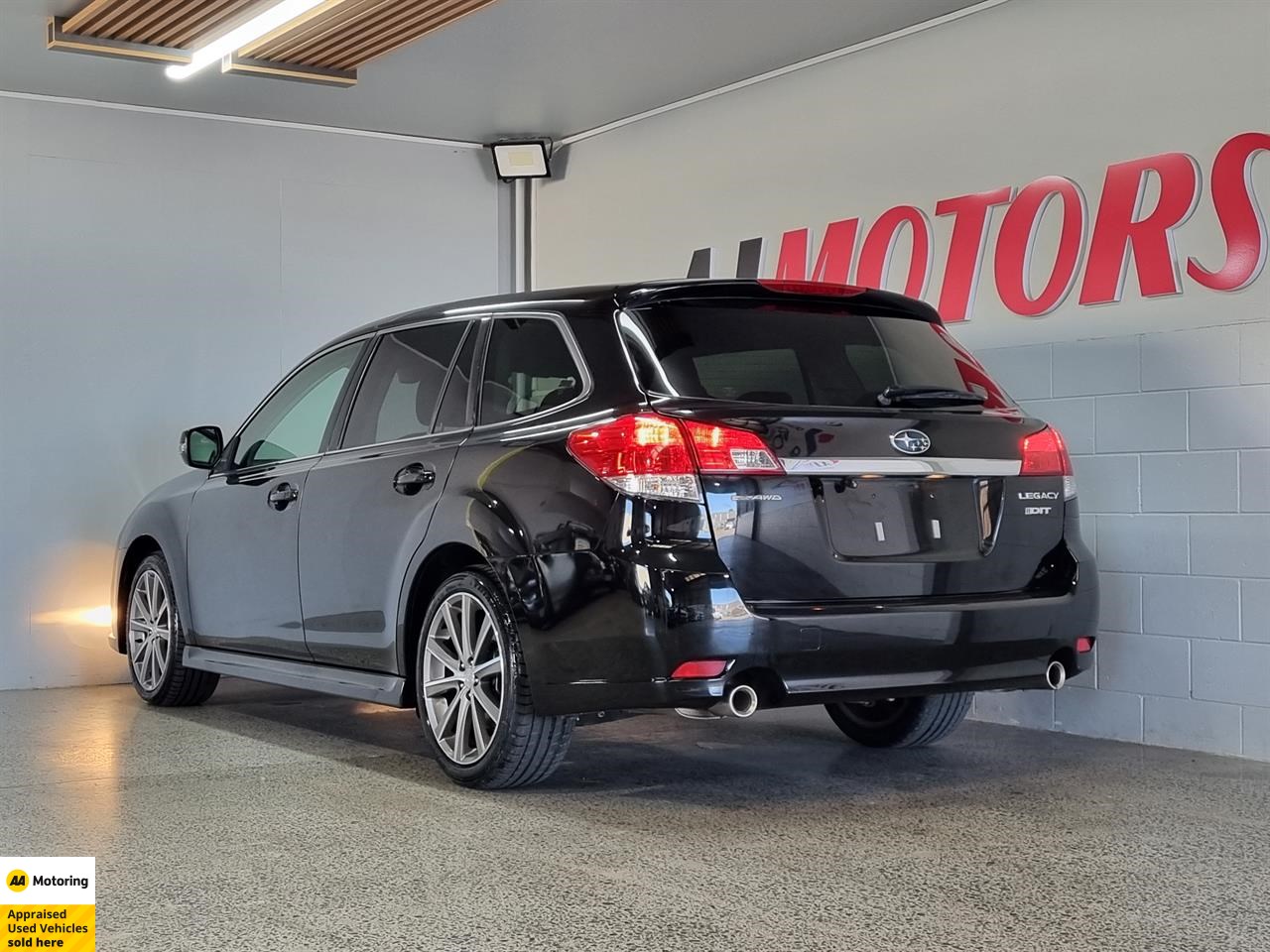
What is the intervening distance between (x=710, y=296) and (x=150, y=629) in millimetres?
3690

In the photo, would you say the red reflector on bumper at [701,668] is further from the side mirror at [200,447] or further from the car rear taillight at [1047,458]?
the side mirror at [200,447]

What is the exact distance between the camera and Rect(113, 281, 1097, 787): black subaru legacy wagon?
13.7ft

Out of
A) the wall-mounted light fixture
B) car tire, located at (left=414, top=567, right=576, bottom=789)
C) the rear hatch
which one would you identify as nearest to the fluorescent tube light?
the wall-mounted light fixture

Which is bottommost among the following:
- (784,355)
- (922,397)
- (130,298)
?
(922,397)

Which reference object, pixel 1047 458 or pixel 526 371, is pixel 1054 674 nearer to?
pixel 1047 458

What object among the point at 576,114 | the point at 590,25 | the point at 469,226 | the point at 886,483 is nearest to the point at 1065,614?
the point at 886,483

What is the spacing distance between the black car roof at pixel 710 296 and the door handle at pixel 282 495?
122 cm

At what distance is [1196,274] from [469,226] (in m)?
5.26

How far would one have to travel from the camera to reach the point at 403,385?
18.3 ft

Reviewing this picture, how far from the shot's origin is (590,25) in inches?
293

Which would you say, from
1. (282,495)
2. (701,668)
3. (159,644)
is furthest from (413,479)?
(159,644)

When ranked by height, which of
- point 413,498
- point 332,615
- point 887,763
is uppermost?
point 413,498

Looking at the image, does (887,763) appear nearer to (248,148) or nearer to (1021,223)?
(1021,223)

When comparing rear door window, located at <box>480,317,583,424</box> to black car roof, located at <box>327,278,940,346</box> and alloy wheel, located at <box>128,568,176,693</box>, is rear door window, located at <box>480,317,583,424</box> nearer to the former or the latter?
black car roof, located at <box>327,278,940,346</box>
